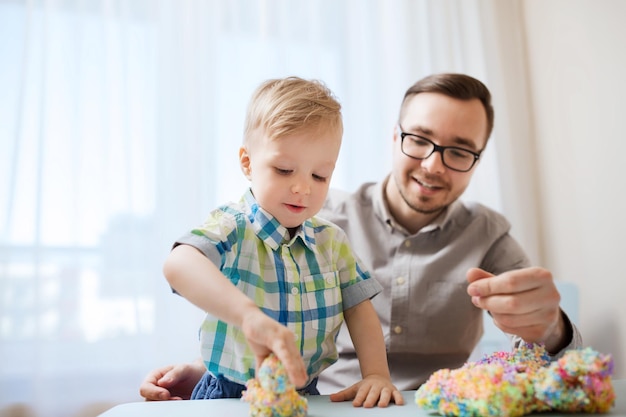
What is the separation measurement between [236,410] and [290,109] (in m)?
0.49

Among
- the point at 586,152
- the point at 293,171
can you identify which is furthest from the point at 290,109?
the point at 586,152

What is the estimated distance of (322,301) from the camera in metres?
1.00

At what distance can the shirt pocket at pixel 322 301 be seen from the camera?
99 cm

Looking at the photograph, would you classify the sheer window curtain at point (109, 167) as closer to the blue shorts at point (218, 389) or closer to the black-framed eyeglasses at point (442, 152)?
the black-framed eyeglasses at point (442, 152)

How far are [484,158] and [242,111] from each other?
1.27 m

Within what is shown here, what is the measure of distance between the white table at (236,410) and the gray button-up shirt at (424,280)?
2.16 ft

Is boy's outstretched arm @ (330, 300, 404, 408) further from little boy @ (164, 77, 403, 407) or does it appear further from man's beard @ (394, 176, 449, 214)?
man's beard @ (394, 176, 449, 214)

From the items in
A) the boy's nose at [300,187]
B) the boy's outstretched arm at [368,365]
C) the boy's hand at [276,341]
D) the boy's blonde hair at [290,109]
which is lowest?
the boy's outstretched arm at [368,365]

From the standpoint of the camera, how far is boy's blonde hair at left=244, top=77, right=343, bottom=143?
3.06ft

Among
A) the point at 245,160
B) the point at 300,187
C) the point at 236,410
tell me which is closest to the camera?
the point at 236,410

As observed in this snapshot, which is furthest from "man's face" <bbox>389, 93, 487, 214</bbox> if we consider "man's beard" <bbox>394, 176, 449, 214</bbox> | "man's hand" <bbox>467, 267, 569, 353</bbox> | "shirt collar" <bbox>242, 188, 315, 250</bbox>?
"shirt collar" <bbox>242, 188, 315, 250</bbox>

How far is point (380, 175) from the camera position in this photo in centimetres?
269

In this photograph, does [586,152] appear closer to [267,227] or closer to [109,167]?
[267,227]

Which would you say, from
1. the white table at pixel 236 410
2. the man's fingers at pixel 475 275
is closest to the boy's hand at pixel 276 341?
the white table at pixel 236 410
